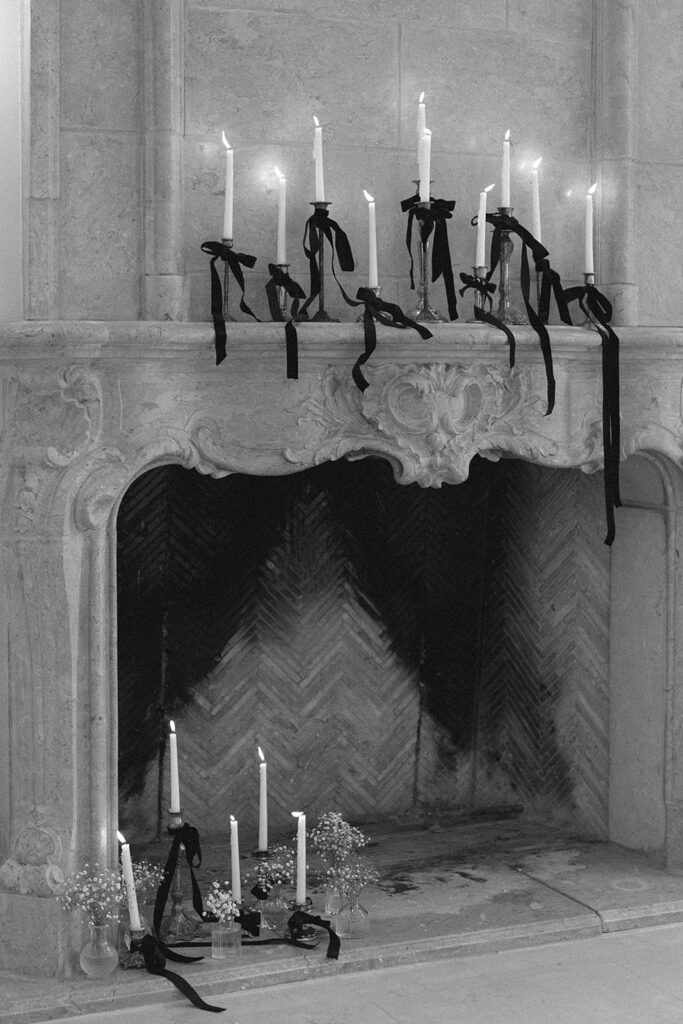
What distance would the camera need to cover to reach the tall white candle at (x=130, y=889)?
161 inches

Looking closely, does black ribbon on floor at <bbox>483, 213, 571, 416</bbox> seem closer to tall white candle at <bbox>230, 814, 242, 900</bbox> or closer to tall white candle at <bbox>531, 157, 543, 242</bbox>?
tall white candle at <bbox>531, 157, 543, 242</bbox>

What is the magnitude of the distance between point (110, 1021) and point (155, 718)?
1.34 meters

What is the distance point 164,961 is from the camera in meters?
4.12

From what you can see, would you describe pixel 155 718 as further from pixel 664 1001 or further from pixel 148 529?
pixel 664 1001

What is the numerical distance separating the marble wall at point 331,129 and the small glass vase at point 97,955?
175 centimetres

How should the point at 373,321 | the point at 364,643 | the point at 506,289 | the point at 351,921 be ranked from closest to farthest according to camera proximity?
1. the point at 373,321
2. the point at 351,921
3. the point at 506,289
4. the point at 364,643

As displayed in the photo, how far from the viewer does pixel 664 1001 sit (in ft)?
13.4

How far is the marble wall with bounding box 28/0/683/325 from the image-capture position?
163 inches

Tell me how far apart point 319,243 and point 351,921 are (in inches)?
80.6

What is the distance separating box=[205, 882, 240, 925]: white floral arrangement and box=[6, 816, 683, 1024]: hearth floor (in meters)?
0.12

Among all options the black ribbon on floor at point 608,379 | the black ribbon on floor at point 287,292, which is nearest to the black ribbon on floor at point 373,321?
the black ribbon on floor at point 287,292

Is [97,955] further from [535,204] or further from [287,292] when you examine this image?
[535,204]

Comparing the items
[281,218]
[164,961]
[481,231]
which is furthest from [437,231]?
[164,961]

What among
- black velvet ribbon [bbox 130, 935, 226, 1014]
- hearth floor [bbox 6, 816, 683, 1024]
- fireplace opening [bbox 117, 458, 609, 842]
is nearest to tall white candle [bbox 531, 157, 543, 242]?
fireplace opening [bbox 117, 458, 609, 842]
